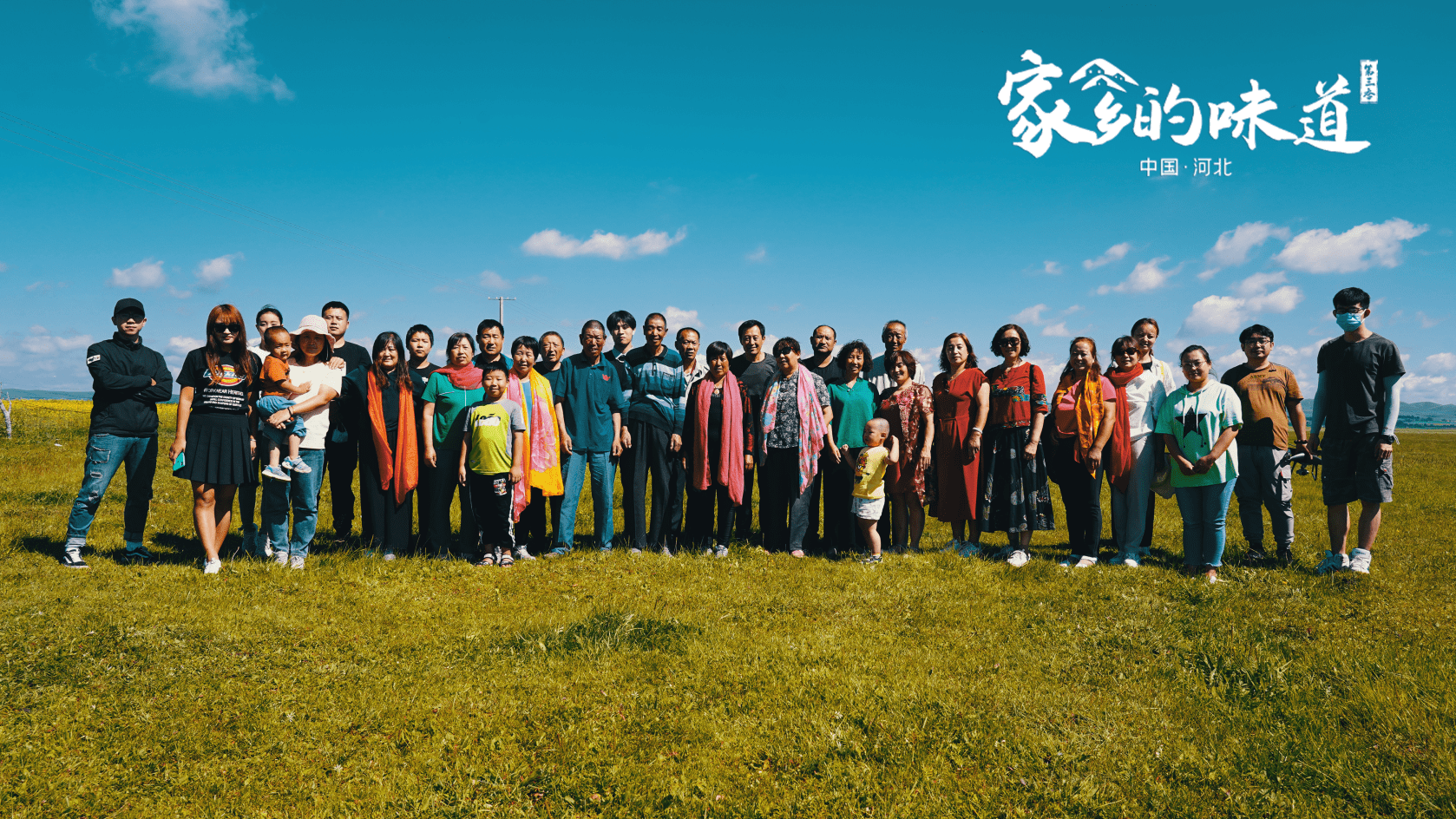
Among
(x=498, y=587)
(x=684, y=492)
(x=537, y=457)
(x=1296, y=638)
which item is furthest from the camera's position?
(x=684, y=492)

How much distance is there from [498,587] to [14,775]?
323cm

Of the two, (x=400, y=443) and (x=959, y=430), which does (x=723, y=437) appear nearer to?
(x=959, y=430)

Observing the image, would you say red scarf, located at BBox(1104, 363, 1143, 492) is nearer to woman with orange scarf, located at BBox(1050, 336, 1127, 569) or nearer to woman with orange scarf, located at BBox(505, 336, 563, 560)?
woman with orange scarf, located at BBox(1050, 336, 1127, 569)

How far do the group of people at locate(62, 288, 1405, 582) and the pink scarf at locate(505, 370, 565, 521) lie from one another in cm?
2

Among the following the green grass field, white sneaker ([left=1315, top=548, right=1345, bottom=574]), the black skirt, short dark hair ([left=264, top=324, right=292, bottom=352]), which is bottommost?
the green grass field

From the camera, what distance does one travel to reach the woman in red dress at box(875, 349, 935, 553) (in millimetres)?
7273

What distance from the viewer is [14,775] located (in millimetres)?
3262

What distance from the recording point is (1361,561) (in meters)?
6.42

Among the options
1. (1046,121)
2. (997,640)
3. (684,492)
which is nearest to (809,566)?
(684,492)

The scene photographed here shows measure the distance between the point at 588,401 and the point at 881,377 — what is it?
3.13 metres

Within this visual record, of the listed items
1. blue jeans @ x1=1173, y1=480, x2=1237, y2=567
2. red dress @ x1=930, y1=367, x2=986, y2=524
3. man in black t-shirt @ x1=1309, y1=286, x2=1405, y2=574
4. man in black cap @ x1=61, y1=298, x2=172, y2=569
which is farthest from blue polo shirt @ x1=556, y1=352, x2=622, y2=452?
man in black t-shirt @ x1=1309, y1=286, x2=1405, y2=574

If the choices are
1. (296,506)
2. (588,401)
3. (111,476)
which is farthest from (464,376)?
(111,476)

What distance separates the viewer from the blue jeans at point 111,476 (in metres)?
6.44

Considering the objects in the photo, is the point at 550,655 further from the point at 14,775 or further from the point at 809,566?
the point at 809,566
